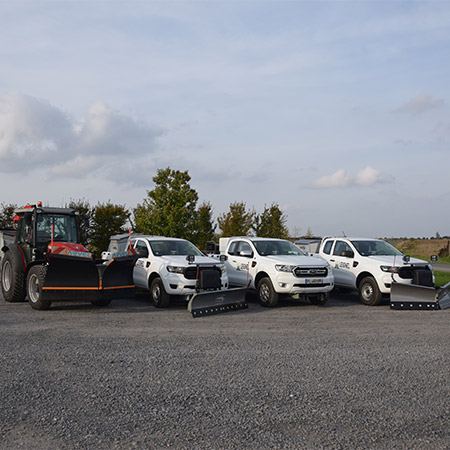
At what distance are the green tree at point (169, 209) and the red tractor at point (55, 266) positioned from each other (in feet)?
50.7

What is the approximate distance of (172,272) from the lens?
13.1 m

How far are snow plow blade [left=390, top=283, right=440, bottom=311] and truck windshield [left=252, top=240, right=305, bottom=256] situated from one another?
2.96m

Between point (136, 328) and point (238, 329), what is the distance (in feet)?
6.53

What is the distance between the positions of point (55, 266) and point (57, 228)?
226cm

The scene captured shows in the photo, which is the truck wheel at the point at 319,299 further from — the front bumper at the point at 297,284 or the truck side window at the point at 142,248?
the truck side window at the point at 142,248

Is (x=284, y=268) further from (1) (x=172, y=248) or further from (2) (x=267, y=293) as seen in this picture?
(1) (x=172, y=248)

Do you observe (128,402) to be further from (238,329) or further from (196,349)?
(238,329)

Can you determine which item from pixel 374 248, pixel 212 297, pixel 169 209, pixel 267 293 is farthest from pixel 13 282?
pixel 169 209

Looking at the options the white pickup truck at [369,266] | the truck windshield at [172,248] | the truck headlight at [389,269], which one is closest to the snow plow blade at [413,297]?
the white pickup truck at [369,266]

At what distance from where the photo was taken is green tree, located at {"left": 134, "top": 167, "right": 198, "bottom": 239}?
2981cm

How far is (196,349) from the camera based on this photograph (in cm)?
830

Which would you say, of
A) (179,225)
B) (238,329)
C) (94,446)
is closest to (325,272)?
(238,329)

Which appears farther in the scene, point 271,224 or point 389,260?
point 271,224

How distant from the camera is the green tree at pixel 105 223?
32.3 meters
